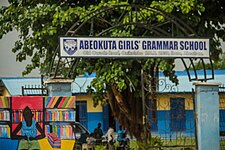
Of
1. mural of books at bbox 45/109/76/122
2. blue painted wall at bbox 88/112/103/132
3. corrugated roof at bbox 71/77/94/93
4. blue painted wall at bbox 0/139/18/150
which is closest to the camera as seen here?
blue painted wall at bbox 0/139/18/150

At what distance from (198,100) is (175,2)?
2612 mm

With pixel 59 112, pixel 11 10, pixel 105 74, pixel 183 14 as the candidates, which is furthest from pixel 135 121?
pixel 59 112

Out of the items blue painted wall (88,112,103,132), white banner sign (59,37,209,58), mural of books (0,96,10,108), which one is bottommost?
mural of books (0,96,10,108)

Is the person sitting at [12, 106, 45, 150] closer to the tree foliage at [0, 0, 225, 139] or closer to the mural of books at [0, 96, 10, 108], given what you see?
the mural of books at [0, 96, 10, 108]

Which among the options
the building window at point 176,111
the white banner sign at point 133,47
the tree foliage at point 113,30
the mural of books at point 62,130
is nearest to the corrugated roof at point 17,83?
the tree foliage at point 113,30

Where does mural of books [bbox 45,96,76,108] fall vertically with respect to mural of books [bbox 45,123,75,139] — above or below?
above

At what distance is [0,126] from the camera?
10508mm

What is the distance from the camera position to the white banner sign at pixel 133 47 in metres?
11.9

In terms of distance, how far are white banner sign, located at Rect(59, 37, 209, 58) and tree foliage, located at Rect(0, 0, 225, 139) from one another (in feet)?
5.44

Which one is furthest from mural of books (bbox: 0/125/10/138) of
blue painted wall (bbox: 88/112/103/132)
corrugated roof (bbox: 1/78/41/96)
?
blue painted wall (bbox: 88/112/103/132)

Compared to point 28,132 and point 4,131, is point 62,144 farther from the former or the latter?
point 4,131

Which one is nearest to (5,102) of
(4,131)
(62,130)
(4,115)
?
(4,115)

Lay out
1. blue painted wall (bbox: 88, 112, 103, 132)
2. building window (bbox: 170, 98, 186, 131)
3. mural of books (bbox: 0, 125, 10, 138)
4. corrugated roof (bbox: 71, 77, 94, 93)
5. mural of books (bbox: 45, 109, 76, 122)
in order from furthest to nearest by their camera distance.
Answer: blue painted wall (bbox: 88, 112, 103, 132)
corrugated roof (bbox: 71, 77, 94, 93)
building window (bbox: 170, 98, 186, 131)
mural of books (bbox: 45, 109, 76, 122)
mural of books (bbox: 0, 125, 10, 138)

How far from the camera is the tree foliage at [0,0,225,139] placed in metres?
14.6
